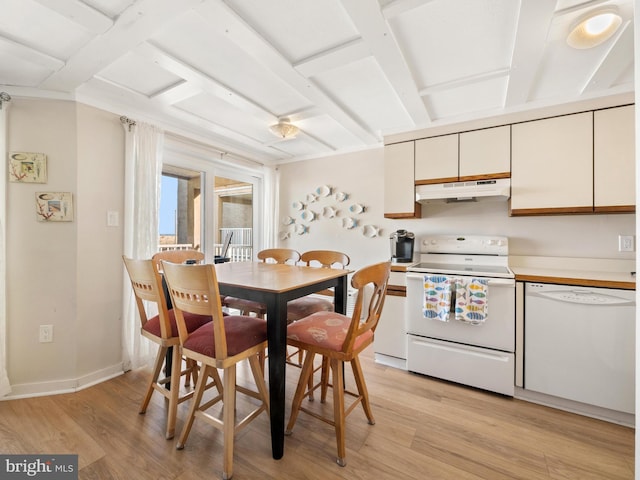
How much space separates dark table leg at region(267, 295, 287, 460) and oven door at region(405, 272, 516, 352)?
4.54ft

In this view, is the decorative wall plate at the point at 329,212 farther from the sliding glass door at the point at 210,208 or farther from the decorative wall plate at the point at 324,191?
the sliding glass door at the point at 210,208

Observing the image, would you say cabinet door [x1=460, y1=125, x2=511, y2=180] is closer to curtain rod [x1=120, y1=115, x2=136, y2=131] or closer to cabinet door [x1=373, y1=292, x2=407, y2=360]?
cabinet door [x1=373, y1=292, x2=407, y2=360]

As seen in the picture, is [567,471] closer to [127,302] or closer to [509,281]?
[509,281]

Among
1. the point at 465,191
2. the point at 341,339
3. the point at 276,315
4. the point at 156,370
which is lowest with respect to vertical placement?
the point at 156,370

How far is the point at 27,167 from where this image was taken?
6.57 feet

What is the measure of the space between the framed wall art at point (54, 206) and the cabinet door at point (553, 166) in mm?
3482

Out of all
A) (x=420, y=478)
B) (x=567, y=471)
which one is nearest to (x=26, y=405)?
(x=420, y=478)

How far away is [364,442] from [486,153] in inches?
93.5

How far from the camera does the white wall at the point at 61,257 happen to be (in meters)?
2.00

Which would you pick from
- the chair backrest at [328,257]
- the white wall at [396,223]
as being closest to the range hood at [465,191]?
the white wall at [396,223]

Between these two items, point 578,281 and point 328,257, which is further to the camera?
point 328,257

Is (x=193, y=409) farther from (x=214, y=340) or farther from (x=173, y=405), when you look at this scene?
(x=214, y=340)

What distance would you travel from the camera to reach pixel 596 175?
2.06 m

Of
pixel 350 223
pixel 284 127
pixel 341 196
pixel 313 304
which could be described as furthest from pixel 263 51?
pixel 350 223
